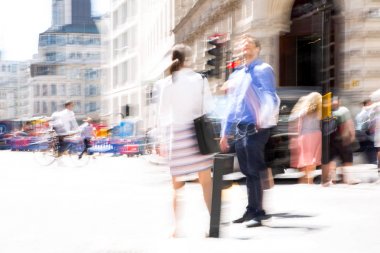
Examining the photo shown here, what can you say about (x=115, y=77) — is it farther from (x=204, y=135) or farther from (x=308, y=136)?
(x=204, y=135)

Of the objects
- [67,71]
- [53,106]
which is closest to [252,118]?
[67,71]

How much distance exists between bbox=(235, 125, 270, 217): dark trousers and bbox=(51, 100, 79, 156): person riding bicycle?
11.6 m

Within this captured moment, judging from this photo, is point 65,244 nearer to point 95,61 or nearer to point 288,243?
point 288,243

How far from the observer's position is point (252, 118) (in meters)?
6.23

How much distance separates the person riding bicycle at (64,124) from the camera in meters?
17.3

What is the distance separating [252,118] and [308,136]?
4510 mm

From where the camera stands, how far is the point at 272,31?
24.7 meters

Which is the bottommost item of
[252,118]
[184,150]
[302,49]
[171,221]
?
[171,221]

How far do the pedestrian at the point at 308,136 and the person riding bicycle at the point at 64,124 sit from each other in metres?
8.31

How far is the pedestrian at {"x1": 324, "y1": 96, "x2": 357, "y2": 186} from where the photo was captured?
1086 cm

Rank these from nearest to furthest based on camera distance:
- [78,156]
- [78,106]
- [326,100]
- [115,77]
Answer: [326,100], [78,156], [115,77], [78,106]

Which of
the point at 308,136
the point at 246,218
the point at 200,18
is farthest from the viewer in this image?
the point at 200,18

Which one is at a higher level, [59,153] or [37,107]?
[37,107]

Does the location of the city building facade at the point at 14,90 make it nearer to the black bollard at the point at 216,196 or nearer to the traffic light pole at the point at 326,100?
the traffic light pole at the point at 326,100
